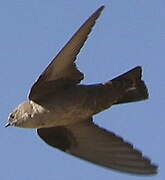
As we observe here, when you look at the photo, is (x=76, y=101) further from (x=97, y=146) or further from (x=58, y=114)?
(x=97, y=146)

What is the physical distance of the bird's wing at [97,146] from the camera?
26.6 ft

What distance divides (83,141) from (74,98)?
2.98 ft

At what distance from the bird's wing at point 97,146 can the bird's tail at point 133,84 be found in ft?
1.45

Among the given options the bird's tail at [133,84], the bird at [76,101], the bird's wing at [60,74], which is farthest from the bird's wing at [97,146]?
the bird's wing at [60,74]

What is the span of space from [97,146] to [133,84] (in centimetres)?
88

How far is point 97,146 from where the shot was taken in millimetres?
8586

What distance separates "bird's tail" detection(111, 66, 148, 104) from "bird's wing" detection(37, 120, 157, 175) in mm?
441

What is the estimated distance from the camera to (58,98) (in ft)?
26.5

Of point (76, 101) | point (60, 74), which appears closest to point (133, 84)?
point (76, 101)

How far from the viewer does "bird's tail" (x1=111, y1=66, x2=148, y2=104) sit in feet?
26.5

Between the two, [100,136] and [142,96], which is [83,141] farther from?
[142,96]

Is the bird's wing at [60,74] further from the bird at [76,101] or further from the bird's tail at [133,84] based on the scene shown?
the bird's tail at [133,84]

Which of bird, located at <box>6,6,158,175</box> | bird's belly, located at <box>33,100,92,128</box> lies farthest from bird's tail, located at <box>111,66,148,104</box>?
bird's belly, located at <box>33,100,92,128</box>

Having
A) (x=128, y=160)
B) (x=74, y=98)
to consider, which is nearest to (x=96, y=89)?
(x=74, y=98)
